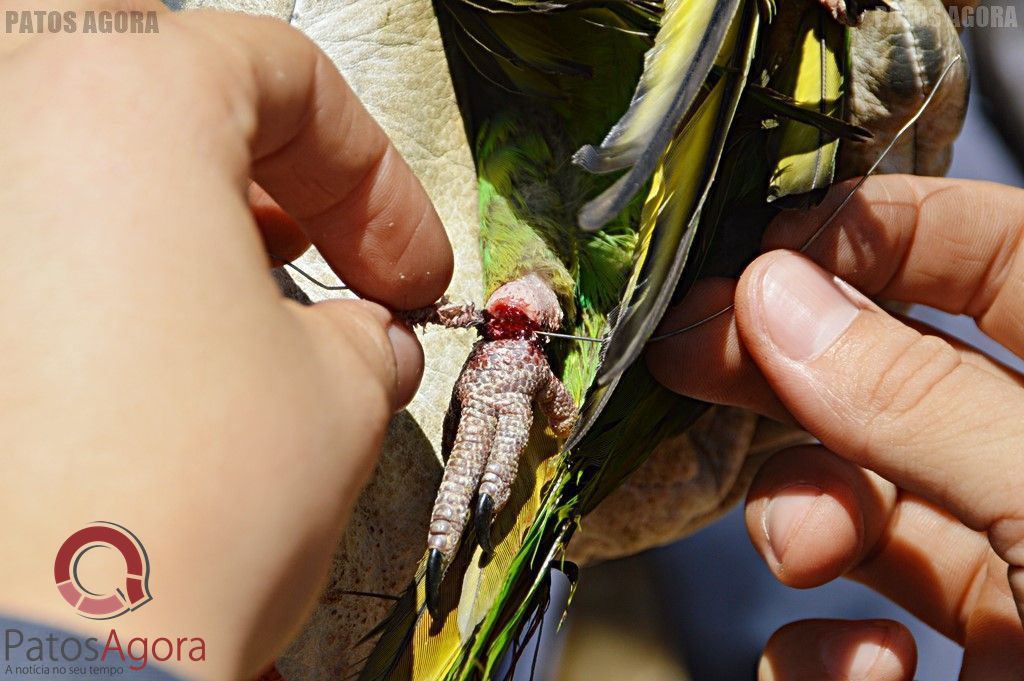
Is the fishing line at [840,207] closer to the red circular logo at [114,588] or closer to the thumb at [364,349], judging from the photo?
the thumb at [364,349]

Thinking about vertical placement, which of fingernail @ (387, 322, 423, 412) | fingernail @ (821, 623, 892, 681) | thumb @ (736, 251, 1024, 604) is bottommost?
fingernail @ (821, 623, 892, 681)

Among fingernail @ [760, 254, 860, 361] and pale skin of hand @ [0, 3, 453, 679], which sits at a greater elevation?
pale skin of hand @ [0, 3, 453, 679]

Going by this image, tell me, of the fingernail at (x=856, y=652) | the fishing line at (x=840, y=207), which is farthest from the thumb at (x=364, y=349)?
the fingernail at (x=856, y=652)

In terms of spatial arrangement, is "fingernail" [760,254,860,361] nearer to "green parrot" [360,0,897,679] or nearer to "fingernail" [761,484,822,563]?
"green parrot" [360,0,897,679]

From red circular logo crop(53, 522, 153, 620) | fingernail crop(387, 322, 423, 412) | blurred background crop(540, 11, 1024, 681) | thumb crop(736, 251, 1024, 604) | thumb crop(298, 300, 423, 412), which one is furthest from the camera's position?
blurred background crop(540, 11, 1024, 681)

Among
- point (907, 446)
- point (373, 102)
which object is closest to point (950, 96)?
point (907, 446)

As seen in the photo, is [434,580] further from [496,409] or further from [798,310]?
[798,310]

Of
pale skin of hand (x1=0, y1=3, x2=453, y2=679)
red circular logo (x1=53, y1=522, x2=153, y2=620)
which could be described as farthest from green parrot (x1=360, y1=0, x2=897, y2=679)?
red circular logo (x1=53, y1=522, x2=153, y2=620)
